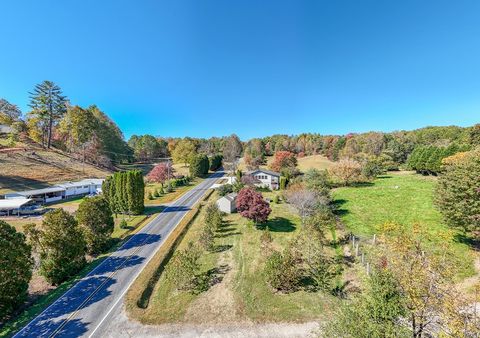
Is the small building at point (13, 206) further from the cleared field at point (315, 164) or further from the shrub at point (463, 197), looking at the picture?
the cleared field at point (315, 164)

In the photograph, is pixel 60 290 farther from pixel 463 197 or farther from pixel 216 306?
pixel 463 197

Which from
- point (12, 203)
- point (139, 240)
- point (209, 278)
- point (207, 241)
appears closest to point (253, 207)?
point (207, 241)

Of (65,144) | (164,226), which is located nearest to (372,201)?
(164,226)

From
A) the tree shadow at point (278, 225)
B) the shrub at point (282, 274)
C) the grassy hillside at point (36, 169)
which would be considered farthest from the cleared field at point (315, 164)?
the grassy hillside at point (36, 169)

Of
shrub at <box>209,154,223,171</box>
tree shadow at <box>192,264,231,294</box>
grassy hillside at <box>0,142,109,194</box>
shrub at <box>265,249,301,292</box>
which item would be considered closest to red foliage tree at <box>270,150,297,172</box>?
shrub at <box>209,154,223,171</box>

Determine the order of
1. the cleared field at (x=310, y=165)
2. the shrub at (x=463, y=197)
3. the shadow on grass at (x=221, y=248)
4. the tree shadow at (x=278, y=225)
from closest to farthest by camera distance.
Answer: the shrub at (x=463, y=197) → the shadow on grass at (x=221, y=248) → the tree shadow at (x=278, y=225) → the cleared field at (x=310, y=165)
